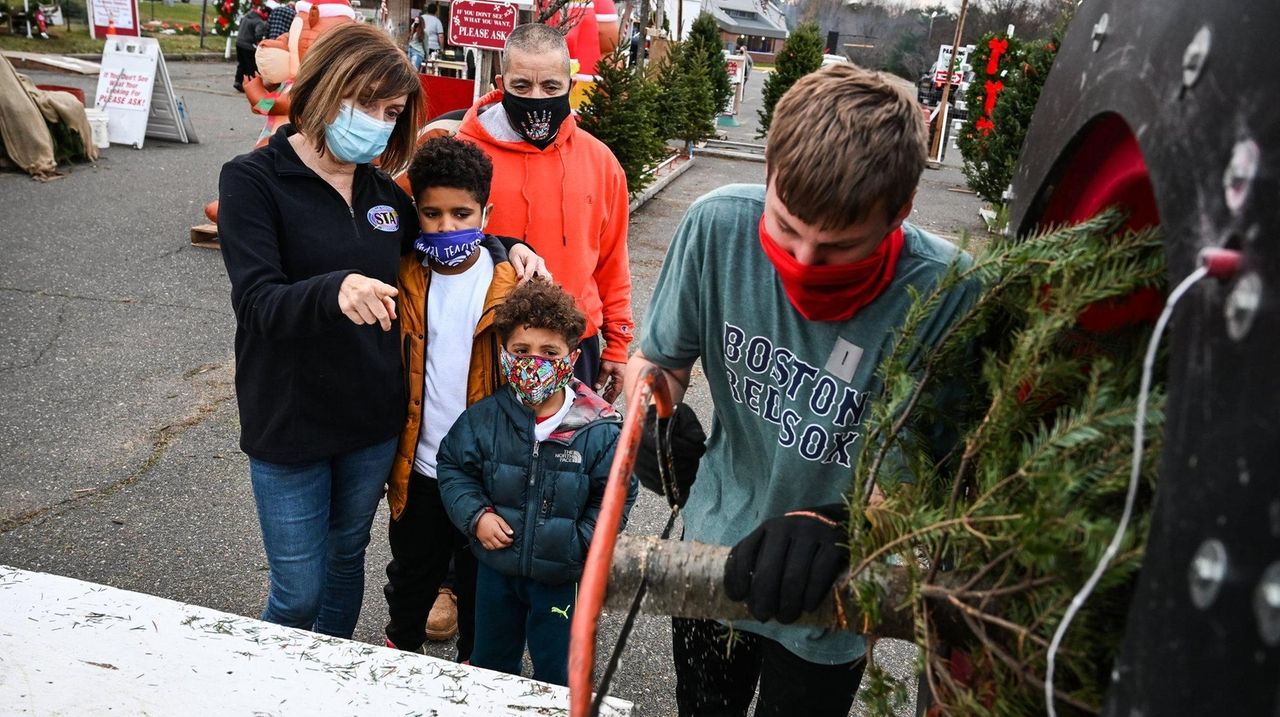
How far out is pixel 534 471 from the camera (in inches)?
109

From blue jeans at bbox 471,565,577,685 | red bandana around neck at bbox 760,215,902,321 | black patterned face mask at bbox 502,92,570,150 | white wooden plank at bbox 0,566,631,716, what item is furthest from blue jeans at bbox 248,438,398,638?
red bandana around neck at bbox 760,215,902,321

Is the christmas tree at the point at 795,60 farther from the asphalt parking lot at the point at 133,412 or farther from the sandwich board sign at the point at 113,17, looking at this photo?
the sandwich board sign at the point at 113,17

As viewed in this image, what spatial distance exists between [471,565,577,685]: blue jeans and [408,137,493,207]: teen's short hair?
1.10m

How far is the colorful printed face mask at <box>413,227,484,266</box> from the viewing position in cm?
280

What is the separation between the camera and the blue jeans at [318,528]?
8.37 ft

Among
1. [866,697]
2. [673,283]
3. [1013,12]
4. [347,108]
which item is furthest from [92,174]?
[1013,12]

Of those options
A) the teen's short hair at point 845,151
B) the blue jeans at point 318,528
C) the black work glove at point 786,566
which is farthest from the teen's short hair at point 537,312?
the black work glove at point 786,566

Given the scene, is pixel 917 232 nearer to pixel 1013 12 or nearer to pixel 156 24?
pixel 1013 12

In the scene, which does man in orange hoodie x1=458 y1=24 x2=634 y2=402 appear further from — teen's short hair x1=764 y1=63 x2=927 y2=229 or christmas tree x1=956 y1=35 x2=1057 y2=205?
christmas tree x1=956 y1=35 x2=1057 y2=205

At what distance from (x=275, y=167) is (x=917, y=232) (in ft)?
5.03

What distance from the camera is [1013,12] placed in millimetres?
22250

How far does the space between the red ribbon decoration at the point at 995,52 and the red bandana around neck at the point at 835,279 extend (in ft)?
41.5

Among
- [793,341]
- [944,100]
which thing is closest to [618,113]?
[793,341]

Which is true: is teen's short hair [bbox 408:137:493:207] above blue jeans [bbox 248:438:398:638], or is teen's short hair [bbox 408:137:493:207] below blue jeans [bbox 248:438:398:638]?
above
